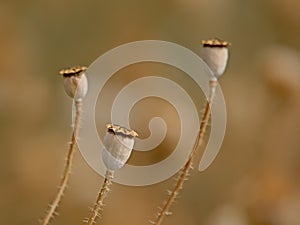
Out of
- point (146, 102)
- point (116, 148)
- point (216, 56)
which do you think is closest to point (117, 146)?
point (116, 148)

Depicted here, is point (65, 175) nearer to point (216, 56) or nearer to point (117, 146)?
point (117, 146)

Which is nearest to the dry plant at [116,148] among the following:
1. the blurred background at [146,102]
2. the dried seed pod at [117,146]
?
the dried seed pod at [117,146]

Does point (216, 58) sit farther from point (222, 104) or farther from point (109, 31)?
point (109, 31)

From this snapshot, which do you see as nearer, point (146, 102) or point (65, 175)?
point (65, 175)

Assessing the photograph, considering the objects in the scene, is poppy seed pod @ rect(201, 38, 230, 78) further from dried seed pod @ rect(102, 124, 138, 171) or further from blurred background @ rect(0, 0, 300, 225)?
blurred background @ rect(0, 0, 300, 225)

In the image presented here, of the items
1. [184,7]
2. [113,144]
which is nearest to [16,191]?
[184,7]

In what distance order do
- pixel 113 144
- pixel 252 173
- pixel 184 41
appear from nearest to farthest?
pixel 113 144 → pixel 252 173 → pixel 184 41

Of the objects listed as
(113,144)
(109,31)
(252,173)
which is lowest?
(113,144)
